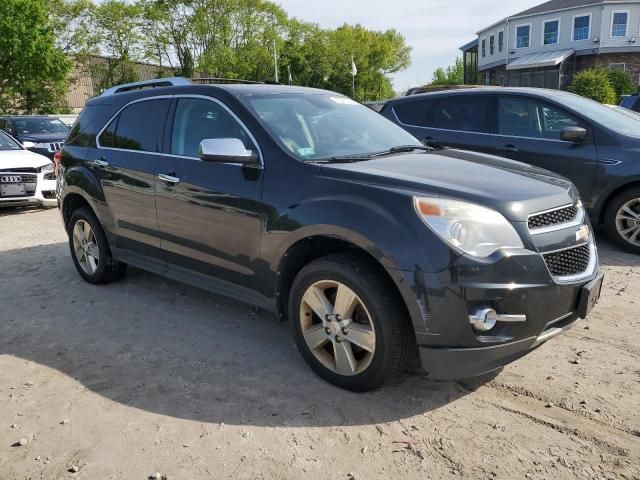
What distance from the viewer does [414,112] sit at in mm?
7516

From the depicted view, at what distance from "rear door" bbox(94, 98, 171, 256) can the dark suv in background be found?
3.85m

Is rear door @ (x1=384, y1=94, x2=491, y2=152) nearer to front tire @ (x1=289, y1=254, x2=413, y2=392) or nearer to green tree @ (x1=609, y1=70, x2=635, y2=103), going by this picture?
front tire @ (x1=289, y1=254, x2=413, y2=392)

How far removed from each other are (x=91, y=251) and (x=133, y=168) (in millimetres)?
1248

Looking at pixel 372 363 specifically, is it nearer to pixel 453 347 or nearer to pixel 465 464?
pixel 453 347

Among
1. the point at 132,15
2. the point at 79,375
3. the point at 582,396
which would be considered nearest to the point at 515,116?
the point at 582,396

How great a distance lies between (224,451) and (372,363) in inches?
35.1

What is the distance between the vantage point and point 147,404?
3230 millimetres

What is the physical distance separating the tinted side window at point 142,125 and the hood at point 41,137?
9.99m

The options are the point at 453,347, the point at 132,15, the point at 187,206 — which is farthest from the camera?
the point at 132,15

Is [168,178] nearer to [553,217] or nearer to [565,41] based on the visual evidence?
[553,217]

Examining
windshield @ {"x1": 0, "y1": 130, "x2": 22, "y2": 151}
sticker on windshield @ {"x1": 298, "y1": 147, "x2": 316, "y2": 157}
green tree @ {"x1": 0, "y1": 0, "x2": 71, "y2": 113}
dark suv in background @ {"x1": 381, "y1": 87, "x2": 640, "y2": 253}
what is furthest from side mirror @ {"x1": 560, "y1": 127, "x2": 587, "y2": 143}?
green tree @ {"x1": 0, "y1": 0, "x2": 71, "y2": 113}

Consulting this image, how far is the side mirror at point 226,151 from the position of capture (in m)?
3.50

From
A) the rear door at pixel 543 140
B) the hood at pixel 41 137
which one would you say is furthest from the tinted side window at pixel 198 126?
the hood at pixel 41 137

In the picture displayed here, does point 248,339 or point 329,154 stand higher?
point 329,154
